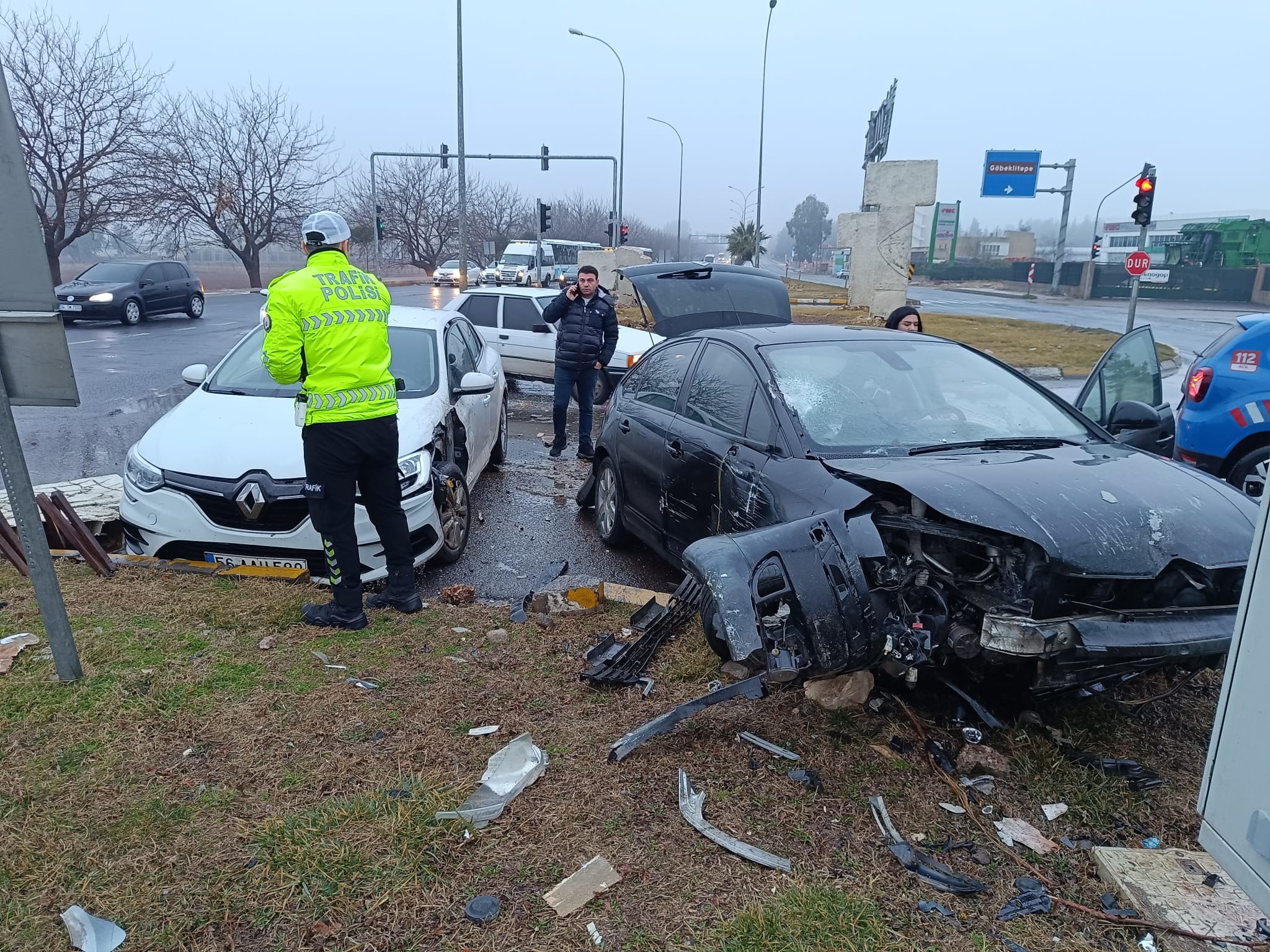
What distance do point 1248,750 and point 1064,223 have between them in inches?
2135

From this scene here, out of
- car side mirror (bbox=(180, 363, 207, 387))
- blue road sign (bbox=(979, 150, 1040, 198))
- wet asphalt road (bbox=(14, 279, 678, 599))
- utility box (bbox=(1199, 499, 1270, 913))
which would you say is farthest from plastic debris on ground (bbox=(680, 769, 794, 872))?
blue road sign (bbox=(979, 150, 1040, 198))

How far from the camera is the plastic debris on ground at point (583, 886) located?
7.65ft

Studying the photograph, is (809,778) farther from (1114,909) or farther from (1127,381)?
(1127,381)

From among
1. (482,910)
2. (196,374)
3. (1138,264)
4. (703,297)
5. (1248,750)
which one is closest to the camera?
(1248,750)

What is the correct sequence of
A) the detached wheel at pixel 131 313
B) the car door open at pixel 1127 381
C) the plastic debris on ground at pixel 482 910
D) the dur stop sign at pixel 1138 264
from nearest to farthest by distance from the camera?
the plastic debris on ground at pixel 482 910 < the car door open at pixel 1127 381 < the dur stop sign at pixel 1138 264 < the detached wheel at pixel 131 313

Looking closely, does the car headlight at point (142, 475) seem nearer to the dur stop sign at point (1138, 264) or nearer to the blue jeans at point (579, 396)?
the blue jeans at point (579, 396)

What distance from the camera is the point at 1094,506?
2.89 metres

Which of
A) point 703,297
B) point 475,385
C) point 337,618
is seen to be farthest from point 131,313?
point 337,618

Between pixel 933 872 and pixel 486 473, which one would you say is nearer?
pixel 933 872

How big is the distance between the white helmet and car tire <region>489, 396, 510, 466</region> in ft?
13.2

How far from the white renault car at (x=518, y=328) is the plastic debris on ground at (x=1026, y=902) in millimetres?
10190

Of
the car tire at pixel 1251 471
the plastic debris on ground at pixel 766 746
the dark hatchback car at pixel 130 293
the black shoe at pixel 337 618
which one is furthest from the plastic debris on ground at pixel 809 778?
the dark hatchback car at pixel 130 293

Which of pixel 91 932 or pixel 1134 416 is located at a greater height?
pixel 1134 416

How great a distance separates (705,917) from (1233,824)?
126cm
